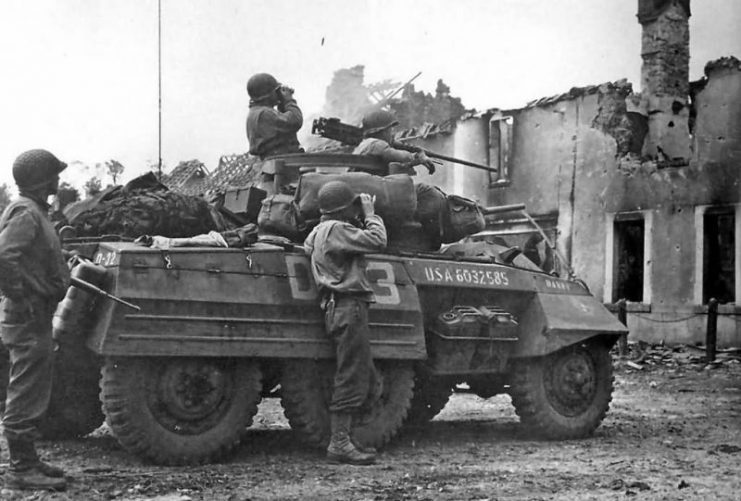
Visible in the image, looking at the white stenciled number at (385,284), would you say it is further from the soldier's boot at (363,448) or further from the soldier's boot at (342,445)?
the soldier's boot at (363,448)

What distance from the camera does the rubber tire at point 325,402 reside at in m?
7.29

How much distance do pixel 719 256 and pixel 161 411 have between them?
15.4 meters

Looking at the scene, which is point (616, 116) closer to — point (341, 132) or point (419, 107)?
point (341, 132)

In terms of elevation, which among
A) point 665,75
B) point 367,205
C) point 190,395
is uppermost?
point 665,75

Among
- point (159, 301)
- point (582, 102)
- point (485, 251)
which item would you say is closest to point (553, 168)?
point (582, 102)

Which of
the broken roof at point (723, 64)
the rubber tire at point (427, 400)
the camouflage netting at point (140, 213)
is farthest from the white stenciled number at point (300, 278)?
the broken roof at point (723, 64)

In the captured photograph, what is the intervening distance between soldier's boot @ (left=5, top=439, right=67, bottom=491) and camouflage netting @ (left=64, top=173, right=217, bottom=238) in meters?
2.15

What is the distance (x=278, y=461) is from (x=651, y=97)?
1727 cm

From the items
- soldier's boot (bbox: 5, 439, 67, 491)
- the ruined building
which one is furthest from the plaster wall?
soldier's boot (bbox: 5, 439, 67, 491)

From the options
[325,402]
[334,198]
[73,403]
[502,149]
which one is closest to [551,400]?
[325,402]

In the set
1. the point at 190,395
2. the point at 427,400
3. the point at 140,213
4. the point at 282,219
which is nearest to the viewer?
the point at 190,395

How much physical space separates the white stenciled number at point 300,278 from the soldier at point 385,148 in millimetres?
1500

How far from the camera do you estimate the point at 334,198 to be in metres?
7.41

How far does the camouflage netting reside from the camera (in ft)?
25.1
